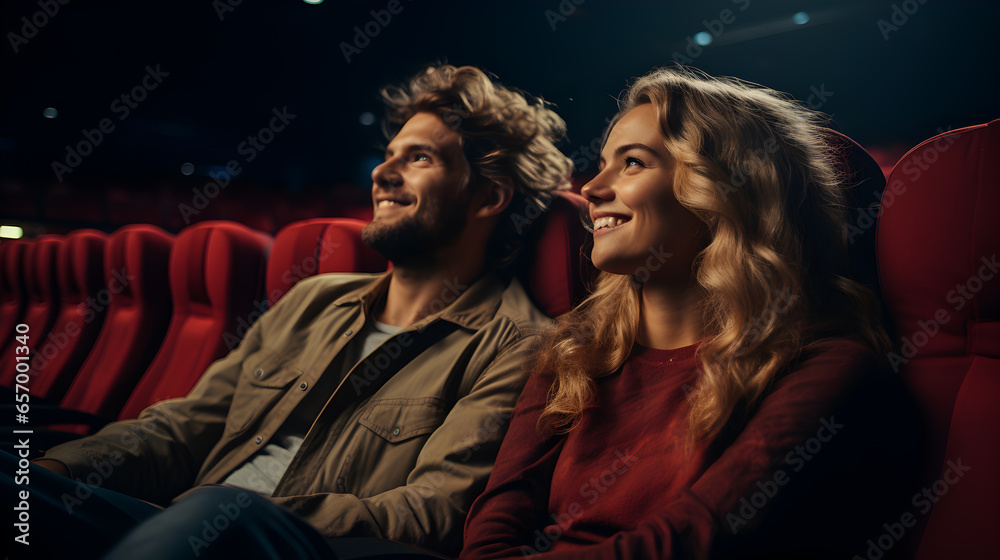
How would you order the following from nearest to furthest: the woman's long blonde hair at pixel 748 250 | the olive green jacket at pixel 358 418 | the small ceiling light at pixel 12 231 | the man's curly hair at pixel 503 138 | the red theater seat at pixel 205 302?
the woman's long blonde hair at pixel 748 250, the olive green jacket at pixel 358 418, the man's curly hair at pixel 503 138, the red theater seat at pixel 205 302, the small ceiling light at pixel 12 231

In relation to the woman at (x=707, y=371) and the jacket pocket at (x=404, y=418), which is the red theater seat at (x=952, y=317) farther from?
the jacket pocket at (x=404, y=418)

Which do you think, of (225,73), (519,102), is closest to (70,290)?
(225,73)

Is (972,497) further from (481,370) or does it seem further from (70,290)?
(70,290)

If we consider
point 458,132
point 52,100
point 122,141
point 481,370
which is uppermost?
point 52,100

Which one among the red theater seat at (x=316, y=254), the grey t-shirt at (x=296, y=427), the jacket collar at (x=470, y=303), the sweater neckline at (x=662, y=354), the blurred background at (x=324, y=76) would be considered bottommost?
the grey t-shirt at (x=296, y=427)

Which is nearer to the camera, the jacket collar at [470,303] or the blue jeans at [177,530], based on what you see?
the blue jeans at [177,530]

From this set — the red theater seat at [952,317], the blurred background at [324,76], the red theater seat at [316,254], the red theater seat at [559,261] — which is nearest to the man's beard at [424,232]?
the red theater seat at [559,261]

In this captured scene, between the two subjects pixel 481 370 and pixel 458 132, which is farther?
pixel 458 132

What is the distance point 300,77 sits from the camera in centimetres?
300

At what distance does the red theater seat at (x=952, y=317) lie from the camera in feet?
1.95

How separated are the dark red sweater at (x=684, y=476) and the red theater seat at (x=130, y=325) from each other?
4.88ft

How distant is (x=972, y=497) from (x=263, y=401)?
1.12 m

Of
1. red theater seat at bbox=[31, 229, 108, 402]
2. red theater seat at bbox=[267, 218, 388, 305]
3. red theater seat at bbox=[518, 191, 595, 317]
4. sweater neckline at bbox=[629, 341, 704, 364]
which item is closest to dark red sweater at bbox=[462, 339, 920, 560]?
sweater neckline at bbox=[629, 341, 704, 364]

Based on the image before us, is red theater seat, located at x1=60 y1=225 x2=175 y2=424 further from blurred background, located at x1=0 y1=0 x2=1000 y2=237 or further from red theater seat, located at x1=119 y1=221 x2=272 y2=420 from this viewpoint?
blurred background, located at x1=0 y1=0 x2=1000 y2=237
